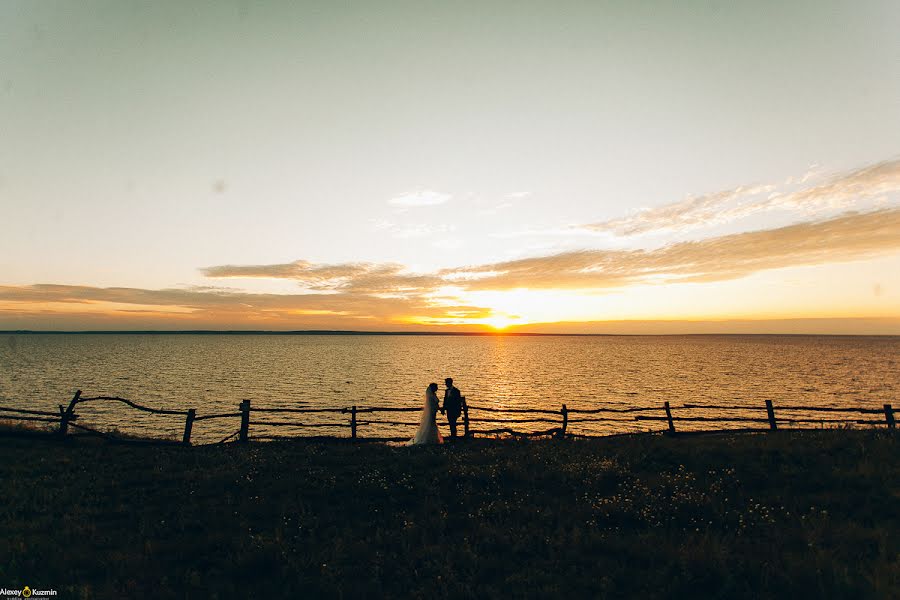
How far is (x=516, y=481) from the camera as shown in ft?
37.6

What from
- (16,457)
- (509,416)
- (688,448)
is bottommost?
(509,416)

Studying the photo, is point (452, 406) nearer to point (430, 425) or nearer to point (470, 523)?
point (430, 425)

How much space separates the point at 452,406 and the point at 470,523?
9.08 m

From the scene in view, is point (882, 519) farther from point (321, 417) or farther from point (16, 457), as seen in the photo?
point (321, 417)

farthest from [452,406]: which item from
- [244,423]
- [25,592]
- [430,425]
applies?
[25,592]

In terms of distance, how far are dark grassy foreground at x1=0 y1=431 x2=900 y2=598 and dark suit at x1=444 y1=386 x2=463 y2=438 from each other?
3.26 meters

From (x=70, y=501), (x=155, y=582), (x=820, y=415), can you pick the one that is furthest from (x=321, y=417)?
(x=820, y=415)

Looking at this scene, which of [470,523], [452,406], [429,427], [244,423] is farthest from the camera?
[244,423]

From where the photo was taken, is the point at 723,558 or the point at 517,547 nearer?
the point at 723,558

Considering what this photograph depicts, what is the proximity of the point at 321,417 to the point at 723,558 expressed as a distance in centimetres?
3635

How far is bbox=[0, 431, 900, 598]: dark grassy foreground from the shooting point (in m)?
6.62

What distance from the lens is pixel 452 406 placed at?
17891mm

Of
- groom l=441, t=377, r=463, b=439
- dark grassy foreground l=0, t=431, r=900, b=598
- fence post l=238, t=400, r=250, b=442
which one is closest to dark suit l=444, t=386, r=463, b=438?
groom l=441, t=377, r=463, b=439

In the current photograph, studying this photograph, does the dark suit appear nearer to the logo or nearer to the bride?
the bride
